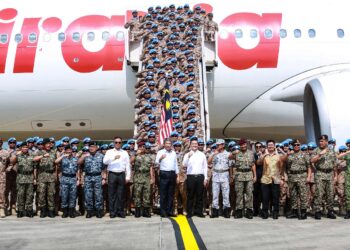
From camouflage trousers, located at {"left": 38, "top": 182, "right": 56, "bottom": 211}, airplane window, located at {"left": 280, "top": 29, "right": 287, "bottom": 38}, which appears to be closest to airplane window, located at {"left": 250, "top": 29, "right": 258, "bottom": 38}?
airplane window, located at {"left": 280, "top": 29, "right": 287, "bottom": 38}

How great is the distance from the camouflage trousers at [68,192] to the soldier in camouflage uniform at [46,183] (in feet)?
0.75

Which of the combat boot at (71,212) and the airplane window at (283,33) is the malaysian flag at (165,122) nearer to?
the combat boot at (71,212)

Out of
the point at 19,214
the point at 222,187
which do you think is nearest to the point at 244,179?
the point at 222,187

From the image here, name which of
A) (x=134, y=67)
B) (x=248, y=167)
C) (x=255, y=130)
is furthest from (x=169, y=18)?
(x=248, y=167)

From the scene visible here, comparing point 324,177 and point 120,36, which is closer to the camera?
point 324,177

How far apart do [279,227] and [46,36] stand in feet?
31.5

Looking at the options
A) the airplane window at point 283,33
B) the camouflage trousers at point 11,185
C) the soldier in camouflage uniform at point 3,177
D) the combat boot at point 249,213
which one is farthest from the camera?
the airplane window at point 283,33

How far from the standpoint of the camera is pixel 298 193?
9.42 metres

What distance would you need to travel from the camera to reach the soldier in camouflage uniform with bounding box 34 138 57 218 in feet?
31.7

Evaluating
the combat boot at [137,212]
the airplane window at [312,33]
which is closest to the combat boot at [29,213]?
the combat boot at [137,212]

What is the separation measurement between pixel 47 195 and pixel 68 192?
460 mm

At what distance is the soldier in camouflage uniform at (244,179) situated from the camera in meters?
9.43

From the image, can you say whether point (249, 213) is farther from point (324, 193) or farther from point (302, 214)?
point (324, 193)

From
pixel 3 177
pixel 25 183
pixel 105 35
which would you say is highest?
pixel 105 35
